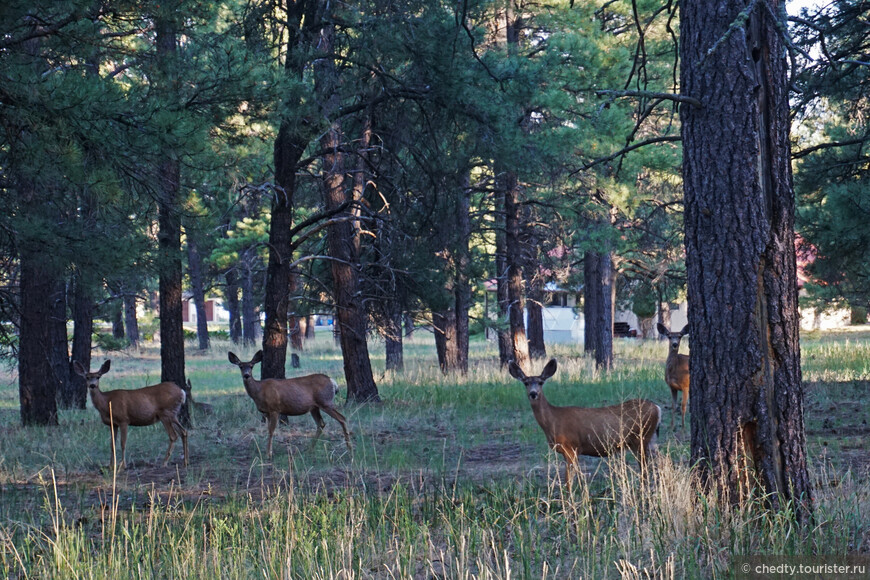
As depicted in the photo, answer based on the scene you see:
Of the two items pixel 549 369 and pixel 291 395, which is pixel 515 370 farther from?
pixel 291 395

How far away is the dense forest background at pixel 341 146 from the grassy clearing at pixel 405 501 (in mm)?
2228

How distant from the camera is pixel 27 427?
1387 centimetres

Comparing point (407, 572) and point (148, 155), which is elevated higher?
point (148, 155)

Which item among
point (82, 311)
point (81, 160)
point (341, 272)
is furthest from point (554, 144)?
point (81, 160)

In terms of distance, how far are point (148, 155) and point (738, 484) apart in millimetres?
5905

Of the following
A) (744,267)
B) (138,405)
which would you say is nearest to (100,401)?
(138,405)

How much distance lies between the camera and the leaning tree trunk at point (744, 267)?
18.7 feet

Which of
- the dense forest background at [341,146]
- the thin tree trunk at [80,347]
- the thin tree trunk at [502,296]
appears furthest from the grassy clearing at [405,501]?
the thin tree trunk at [502,296]

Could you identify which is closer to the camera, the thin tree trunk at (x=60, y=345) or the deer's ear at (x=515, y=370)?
the deer's ear at (x=515, y=370)

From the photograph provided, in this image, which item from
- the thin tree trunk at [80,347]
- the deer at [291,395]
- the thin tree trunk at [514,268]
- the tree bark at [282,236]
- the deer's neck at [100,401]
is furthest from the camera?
the thin tree trunk at [514,268]

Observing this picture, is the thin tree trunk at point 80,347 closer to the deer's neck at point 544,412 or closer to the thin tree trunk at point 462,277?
the thin tree trunk at point 462,277

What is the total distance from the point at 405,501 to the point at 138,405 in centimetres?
584

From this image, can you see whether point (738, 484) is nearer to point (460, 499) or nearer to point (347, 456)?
point (460, 499)

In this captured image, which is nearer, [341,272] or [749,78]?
[749,78]
